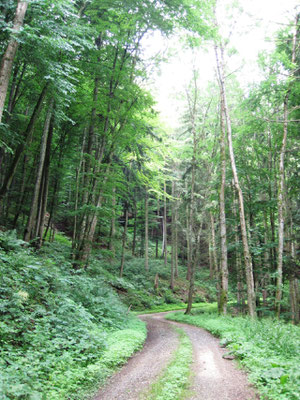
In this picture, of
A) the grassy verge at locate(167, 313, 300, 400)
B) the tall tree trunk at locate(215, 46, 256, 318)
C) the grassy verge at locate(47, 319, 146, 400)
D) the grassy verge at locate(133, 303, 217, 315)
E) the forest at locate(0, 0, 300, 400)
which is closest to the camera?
the grassy verge at locate(167, 313, 300, 400)

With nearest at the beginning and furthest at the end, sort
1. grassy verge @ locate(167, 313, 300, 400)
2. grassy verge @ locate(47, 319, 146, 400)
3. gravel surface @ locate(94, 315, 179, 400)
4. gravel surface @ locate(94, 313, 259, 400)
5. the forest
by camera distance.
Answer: grassy verge @ locate(167, 313, 300, 400) → grassy verge @ locate(47, 319, 146, 400) → gravel surface @ locate(94, 313, 259, 400) → gravel surface @ locate(94, 315, 179, 400) → the forest

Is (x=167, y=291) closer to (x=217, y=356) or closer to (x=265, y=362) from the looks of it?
(x=217, y=356)

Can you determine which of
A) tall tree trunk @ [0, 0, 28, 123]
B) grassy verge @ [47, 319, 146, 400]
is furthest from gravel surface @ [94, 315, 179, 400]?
tall tree trunk @ [0, 0, 28, 123]

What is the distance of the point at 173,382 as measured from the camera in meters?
4.55

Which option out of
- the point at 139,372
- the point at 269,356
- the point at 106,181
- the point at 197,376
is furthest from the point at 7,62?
the point at 269,356

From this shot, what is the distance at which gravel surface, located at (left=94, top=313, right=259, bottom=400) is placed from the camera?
4.18 meters

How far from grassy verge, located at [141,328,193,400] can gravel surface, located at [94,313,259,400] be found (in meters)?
0.14

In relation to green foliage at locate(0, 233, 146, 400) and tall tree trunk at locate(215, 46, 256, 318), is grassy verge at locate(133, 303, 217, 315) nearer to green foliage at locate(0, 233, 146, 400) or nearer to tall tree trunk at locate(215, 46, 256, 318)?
tall tree trunk at locate(215, 46, 256, 318)

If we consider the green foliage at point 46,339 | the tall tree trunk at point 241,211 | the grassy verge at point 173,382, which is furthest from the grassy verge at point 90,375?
the tall tree trunk at point 241,211

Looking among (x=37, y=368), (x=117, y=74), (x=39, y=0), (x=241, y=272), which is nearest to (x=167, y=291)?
(x=241, y=272)

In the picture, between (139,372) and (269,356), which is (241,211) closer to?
(269,356)

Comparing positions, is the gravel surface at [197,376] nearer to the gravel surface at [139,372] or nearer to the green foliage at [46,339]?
the gravel surface at [139,372]

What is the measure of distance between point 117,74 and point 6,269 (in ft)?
28.8

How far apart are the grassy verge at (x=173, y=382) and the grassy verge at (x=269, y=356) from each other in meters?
1.20
